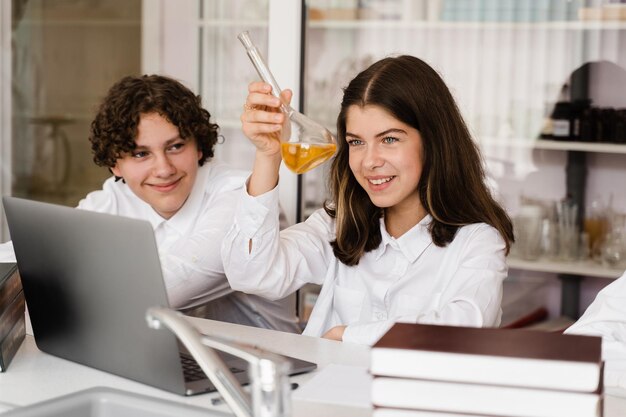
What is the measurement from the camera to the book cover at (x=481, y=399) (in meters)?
0.94

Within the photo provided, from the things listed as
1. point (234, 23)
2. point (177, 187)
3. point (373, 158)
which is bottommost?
point (177, 187)

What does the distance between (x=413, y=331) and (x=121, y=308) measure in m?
0.53

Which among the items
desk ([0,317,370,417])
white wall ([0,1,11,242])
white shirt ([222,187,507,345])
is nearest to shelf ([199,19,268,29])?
white wall ([0,1,11,242])

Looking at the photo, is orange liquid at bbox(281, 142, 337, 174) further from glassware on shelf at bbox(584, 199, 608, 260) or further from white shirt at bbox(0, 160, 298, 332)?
glassware on shelf at bbox(584, 199, 608, 260)

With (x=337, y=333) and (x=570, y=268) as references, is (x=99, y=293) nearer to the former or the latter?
(x=337, y=333)

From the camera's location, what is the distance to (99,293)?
1.43 meters

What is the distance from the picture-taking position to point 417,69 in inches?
79.7

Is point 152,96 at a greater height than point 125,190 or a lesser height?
greater

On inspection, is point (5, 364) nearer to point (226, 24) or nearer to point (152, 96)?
point (152, 96)

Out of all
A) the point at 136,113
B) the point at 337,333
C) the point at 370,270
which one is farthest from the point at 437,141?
the point at 136,113

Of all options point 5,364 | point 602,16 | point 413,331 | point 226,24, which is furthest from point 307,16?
point 413,331

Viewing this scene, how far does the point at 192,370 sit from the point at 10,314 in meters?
0.35

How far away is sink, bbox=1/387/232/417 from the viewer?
128cm

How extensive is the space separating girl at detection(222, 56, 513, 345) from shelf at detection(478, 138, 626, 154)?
130 centimetres
